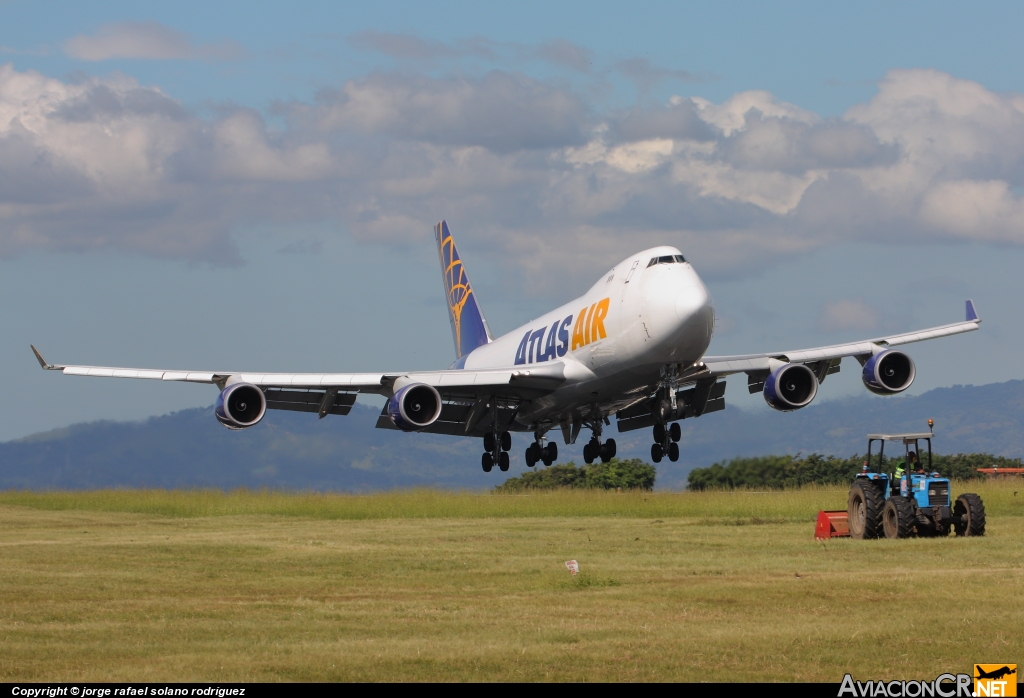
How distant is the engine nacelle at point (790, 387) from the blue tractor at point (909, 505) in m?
3.06

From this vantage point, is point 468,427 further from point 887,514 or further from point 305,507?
point 305,507

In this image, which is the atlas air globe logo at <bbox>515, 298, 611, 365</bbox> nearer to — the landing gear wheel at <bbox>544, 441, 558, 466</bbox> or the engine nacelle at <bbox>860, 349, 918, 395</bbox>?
the landing gear wheel at <bbox>544, 441, 558, 466</bbox>

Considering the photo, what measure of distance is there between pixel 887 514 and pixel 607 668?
74.5 ft

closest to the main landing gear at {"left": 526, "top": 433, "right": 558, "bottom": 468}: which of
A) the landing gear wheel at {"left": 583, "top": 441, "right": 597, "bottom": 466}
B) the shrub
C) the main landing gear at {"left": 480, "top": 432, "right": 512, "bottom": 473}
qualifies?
the main landing gear at {"left": 480, "top": 432, "right": 512, "bottom": 473}

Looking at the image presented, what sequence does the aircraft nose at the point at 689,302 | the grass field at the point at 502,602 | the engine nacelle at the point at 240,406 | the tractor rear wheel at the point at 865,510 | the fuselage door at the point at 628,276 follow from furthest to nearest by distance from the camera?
the tractor rear wheel at the point at 865,510
the engine nacelle at the point at 240,406
the fuselage door at the point at 628,276
the aircraft nose at the point at 689,302
the grass field at the point at 502,602

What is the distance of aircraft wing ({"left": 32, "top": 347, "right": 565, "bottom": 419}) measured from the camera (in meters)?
37.2

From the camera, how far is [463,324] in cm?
5494

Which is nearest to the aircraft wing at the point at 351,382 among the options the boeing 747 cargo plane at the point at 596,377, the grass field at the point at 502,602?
the boeing 747 cargo plane at the point at 596,377

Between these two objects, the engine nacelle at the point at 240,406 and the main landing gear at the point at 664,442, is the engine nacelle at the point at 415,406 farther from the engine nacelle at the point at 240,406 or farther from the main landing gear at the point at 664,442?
the main landing gear at the point at 664,442

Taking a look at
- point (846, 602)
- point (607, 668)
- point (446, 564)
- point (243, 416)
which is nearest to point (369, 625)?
point (607, 668)

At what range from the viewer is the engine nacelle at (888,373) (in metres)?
37.5

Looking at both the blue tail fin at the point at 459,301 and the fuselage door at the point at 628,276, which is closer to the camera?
the fuselage door at the point at 628,276

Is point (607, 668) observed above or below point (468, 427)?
below

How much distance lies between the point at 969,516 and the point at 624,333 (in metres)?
13.2
